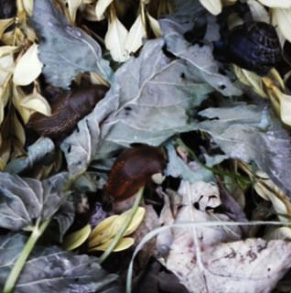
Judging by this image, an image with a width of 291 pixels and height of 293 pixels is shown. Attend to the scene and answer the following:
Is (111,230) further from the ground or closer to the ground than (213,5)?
closer to the ground

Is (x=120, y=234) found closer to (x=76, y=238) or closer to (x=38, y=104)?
(x=76, y=238)

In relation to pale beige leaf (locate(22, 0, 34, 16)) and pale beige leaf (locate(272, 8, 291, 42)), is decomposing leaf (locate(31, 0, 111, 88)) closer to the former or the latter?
pale beige leaf (locate(22, 0, 34, 16))

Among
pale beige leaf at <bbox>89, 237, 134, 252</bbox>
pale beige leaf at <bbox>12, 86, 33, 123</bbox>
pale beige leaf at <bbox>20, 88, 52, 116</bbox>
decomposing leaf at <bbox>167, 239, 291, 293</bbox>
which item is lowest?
decomposing leaf at <bbox>167, 239, 291, 293</bbox>

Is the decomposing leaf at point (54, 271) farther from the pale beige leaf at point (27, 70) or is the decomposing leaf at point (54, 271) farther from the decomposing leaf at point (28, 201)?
the pale beige leaf at point (27, 70)

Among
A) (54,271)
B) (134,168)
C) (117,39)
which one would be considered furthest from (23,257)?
(117,39)

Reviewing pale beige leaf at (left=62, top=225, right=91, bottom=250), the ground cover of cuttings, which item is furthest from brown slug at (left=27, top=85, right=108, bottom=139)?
pale beige leaf at (left=62, top=225, right=91, bottom=250)

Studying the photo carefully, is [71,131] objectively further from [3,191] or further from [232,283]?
[232,283]

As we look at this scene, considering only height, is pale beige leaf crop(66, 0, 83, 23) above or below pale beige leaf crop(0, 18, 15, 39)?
above
